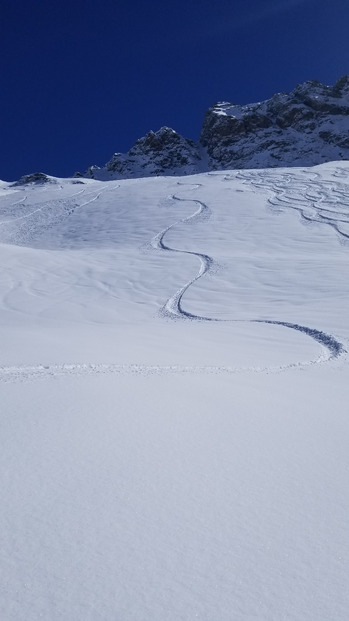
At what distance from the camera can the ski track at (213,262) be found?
4.51 metres

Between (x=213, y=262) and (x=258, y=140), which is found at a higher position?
(x=258, y=140)

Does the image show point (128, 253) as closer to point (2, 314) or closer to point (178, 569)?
point (2, 314)

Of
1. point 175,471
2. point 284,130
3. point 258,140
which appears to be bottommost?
point 175,471

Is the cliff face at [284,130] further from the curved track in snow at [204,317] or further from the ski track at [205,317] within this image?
the curved track in snow at [204,317]

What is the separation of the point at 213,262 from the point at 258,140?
5802 inches

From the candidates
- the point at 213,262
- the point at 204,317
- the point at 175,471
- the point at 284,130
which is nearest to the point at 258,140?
the point at 284,130

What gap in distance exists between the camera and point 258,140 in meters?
Answer: 150

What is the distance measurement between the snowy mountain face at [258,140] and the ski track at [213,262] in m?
107

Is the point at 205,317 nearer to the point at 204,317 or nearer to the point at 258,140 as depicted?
the point at 204,317

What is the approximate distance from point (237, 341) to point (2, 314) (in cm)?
598

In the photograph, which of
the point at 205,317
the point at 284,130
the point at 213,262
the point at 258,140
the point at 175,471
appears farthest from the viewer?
the point at 284,130

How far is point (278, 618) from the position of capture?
1.62 metres

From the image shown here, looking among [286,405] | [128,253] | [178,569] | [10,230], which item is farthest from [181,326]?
[10,230]

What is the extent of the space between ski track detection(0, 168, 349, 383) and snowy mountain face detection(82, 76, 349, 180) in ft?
351
